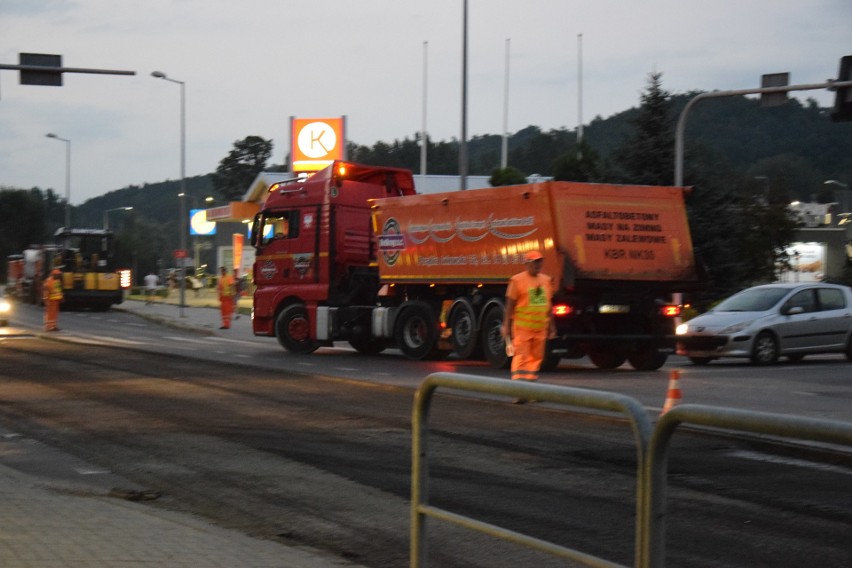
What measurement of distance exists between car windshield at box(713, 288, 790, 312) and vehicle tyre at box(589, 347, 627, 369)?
9.52 ft

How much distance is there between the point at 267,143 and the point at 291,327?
13014cm

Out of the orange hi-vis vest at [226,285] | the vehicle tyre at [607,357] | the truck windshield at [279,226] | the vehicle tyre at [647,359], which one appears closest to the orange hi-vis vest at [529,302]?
the vehicle tyre at [647,359]

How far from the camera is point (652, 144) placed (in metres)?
39.9

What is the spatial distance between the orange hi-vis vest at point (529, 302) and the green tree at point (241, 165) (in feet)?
454

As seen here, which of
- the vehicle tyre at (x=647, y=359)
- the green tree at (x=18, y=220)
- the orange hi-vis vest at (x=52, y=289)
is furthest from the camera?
Answer: the green tree at (x=18, y=220)

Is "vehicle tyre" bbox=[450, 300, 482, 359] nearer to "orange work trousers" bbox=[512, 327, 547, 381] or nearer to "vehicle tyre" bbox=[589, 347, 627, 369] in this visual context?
"vehicle tyre" bbox=[589, 347, 627, 369]

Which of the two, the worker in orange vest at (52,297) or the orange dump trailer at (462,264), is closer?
the orange dump trailer at (462,264)

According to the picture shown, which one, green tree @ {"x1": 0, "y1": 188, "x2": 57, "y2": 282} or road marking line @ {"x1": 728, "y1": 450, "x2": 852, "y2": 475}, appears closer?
road marking line @ {"x1": 728, "y1": 450, "x2": 852, "y2": 475}

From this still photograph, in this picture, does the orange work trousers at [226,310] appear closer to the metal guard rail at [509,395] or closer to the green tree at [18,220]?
the metal guard rail at [509,395]

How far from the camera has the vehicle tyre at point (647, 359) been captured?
21109 mm

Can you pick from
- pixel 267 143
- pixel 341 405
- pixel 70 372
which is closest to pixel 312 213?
pixel 70 372

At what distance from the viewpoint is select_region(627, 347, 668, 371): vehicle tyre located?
21109mm

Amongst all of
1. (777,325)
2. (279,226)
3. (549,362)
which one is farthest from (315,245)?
(777,325)

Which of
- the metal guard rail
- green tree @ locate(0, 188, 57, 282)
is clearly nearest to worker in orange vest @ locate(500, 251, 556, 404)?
the metal guard rail
